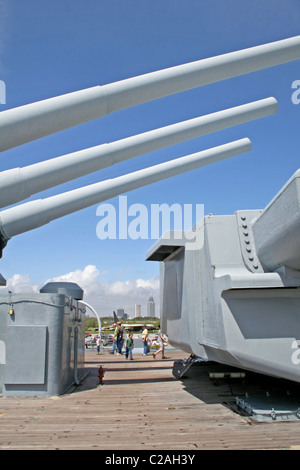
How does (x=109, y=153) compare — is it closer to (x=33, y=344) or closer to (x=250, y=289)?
(x=250, y=289)

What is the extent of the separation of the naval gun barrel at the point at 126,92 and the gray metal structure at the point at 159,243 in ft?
0.04

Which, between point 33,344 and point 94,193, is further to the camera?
point 94,193

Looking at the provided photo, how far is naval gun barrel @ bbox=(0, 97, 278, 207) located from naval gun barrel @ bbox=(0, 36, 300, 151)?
146 cm

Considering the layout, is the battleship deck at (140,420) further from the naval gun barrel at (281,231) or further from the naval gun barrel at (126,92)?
the naval gun barrel at (126,92)

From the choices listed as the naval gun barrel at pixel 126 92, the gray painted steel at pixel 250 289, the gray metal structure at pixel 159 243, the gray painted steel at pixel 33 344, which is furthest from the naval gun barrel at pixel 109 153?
the gray painted steel at pixel 33 344

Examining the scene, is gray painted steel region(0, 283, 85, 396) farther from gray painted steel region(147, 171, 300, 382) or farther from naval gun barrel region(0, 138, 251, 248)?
gray painted steel region(147, 171, 300, 382)

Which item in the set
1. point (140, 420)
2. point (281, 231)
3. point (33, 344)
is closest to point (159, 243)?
point (33, 344)

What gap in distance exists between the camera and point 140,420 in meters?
5.39

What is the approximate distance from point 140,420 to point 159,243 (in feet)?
11.3

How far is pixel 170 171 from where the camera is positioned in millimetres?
9617

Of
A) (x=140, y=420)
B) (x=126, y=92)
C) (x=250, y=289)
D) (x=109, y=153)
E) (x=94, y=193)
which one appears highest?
(x=109, y=153)

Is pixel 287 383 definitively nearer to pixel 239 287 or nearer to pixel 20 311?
pixel 239 287
